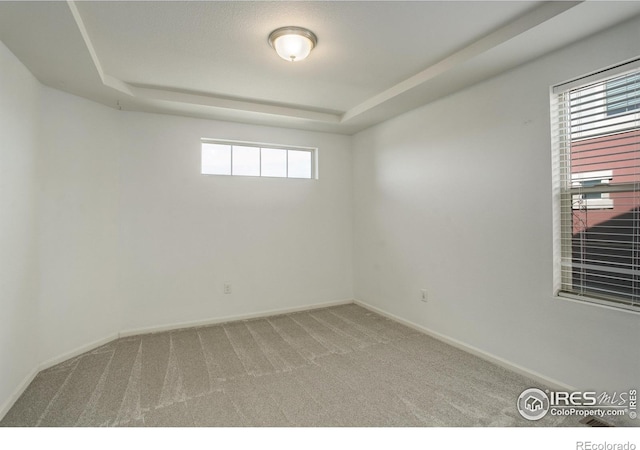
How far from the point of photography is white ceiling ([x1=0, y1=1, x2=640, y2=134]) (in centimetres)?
193

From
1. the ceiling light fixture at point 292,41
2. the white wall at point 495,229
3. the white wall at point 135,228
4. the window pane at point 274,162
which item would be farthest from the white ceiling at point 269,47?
the window pane at point 274,162

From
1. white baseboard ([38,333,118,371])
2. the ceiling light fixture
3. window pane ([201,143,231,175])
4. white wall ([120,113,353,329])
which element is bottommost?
→ white baseboard ([38,333,118,371])

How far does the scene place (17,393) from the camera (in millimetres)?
2244

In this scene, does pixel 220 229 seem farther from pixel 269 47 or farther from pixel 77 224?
pixel 269 47

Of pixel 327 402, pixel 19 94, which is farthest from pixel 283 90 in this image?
pixel 327 402

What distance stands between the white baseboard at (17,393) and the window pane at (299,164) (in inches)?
126

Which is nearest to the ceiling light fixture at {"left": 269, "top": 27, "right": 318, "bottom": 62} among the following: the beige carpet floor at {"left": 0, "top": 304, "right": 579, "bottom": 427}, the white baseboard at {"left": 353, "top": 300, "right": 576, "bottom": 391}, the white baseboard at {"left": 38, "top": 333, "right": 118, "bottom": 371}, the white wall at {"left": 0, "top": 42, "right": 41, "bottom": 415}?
the white wall at {"left": 0, "top": 42, "right": 41, "bottom": 415}

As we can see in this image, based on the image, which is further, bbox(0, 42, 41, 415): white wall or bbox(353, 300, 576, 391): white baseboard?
bbox(353, 300, 576, 391): white baseboard

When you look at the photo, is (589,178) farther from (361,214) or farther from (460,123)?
(361,214)

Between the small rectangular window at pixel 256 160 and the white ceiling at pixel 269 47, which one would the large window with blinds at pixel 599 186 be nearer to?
the white ceiling at pixel 269 47

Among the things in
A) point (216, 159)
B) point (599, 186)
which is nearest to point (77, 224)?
point (216, 159)

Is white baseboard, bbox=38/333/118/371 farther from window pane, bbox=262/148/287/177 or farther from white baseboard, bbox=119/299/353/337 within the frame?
window pane, bbox=262/148/287/177

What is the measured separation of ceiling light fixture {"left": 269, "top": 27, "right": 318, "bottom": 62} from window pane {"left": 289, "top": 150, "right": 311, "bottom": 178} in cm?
208
